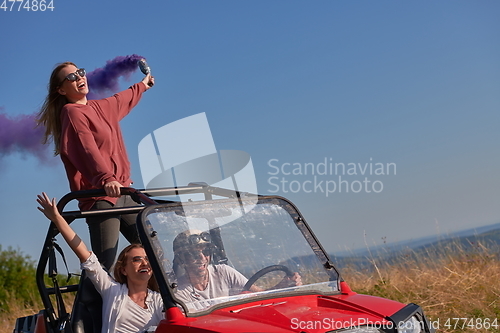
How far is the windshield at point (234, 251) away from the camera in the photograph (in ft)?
9.56

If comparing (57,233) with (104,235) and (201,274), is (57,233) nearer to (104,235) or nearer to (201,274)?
(104,235)

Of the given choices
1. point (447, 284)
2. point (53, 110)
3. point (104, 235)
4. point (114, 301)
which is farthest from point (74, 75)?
point (447, 284)

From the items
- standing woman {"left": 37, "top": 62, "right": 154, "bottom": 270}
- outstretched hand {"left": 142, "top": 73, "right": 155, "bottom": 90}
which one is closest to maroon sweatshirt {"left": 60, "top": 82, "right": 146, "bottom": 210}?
standing woman {"left": 37, "top": 62, "right": 154, "bottom": 270}

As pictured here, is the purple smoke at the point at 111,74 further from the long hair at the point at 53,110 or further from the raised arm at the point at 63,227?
the raised arm at the point at 63,227

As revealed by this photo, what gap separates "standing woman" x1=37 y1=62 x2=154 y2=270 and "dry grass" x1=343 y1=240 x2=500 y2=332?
282 cm

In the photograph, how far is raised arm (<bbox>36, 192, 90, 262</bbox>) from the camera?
129 inches

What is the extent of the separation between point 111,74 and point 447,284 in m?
3.79

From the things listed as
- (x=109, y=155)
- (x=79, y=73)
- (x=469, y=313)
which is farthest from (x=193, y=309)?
(x=469, y=313)

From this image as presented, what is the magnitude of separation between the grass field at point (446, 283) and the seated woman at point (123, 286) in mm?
2705

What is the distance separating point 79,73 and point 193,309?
2.19 m

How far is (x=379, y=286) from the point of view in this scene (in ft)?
21.1

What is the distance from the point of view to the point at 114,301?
10.7ft

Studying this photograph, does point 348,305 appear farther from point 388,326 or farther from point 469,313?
point 469,313

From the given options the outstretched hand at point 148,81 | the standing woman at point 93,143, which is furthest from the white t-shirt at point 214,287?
the outstretched hand at point 148,81
